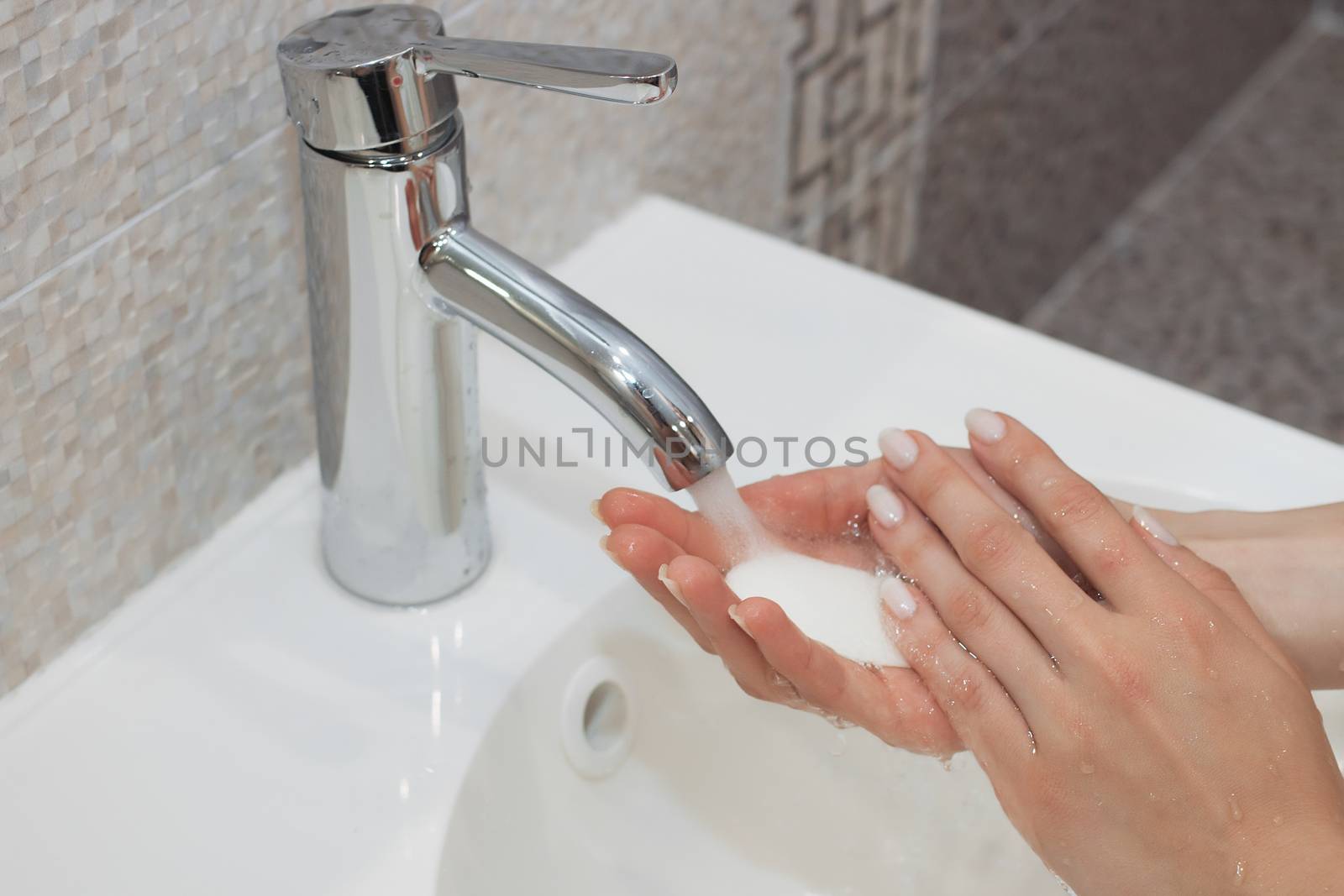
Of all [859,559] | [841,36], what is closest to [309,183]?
[859,559]

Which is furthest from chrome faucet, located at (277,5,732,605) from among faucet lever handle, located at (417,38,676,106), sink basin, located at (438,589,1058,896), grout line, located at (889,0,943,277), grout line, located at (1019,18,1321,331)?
grout line, located at (1019,18,1321,331)

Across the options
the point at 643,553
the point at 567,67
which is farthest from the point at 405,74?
the point at 643,553

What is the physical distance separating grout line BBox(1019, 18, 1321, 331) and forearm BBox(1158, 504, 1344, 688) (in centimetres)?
93

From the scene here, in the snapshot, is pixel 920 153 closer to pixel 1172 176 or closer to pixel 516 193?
pixel 516 193

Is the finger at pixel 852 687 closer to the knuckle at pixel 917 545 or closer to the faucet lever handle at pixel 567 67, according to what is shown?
the knuckle at pixel 917 545

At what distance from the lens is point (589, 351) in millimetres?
431

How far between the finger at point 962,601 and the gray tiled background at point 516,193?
25 centimetres

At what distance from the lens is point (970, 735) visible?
49 centimetres

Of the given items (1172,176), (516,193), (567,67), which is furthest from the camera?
(1172,176)

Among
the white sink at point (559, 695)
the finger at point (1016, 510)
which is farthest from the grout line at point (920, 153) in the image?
the finger at point (1016, 510)

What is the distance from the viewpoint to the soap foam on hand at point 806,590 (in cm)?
51

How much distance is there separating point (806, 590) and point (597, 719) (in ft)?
0.37

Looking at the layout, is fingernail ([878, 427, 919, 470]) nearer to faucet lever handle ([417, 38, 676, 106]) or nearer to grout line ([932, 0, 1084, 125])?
faucet lever handle ([417, 38, 676, 106])

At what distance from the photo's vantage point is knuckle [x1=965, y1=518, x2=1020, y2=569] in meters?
0.50
